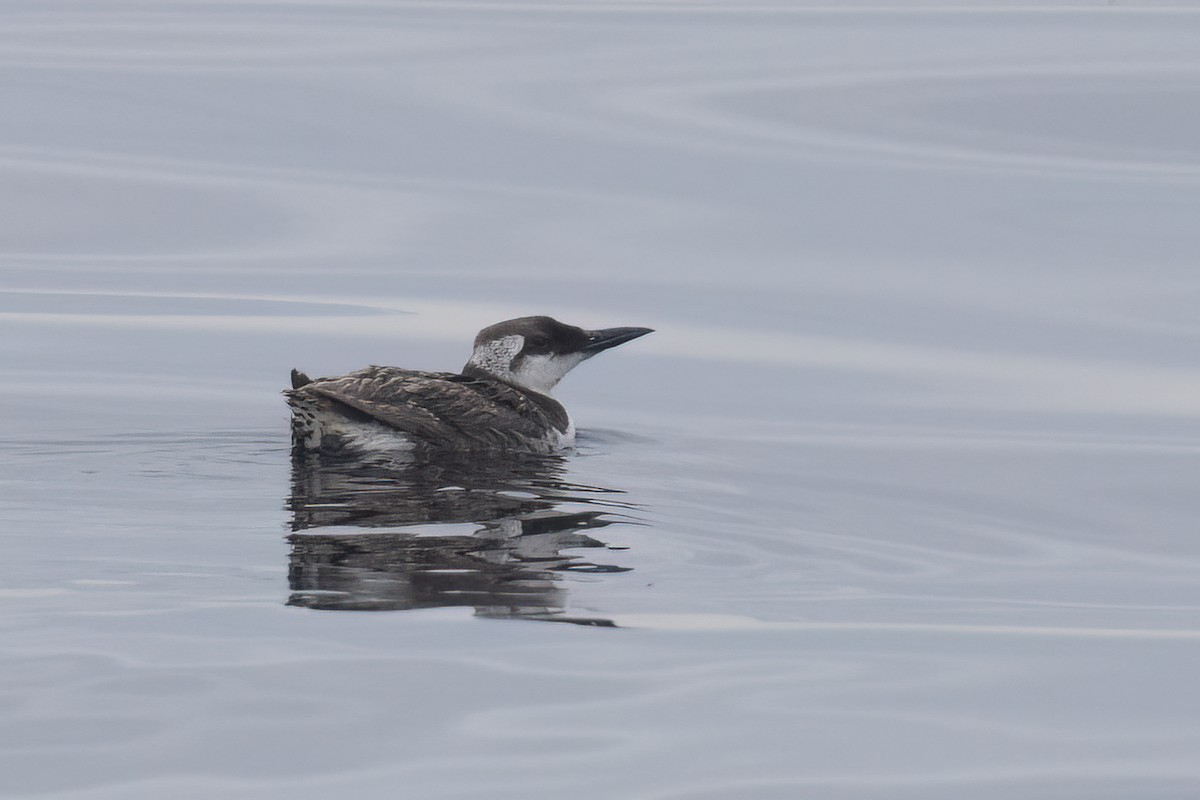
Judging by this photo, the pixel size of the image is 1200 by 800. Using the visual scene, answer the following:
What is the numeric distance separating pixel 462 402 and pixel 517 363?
911 mm

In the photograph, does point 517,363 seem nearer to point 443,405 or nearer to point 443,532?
point 443,405

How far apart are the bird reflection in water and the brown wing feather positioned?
15 cm

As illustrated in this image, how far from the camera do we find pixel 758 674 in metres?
4.63

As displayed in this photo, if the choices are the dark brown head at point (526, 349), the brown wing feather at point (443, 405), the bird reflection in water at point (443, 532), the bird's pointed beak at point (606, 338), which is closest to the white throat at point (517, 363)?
the dark brown head at point (526, 349)

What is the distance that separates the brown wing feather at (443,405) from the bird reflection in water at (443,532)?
0.15 meters

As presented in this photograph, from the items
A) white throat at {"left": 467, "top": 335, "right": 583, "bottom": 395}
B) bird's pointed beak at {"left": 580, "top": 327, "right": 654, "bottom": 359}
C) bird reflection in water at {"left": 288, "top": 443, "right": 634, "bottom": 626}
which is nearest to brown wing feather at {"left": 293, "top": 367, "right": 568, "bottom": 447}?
bird reflection in water at {"left": 288, "top": 443, "right": 634, "bottom": 626}

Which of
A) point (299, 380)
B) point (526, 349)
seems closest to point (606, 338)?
point (526, 349)

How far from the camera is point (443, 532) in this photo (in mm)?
6125

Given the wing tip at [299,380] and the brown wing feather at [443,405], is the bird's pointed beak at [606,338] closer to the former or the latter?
the brown wing feather at [443,405]

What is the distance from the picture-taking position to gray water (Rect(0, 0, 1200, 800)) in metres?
4.20

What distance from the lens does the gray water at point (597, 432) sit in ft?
13.8

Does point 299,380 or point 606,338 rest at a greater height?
point 606,338

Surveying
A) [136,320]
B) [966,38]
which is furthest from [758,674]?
[966,38]

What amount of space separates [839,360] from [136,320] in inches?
156
